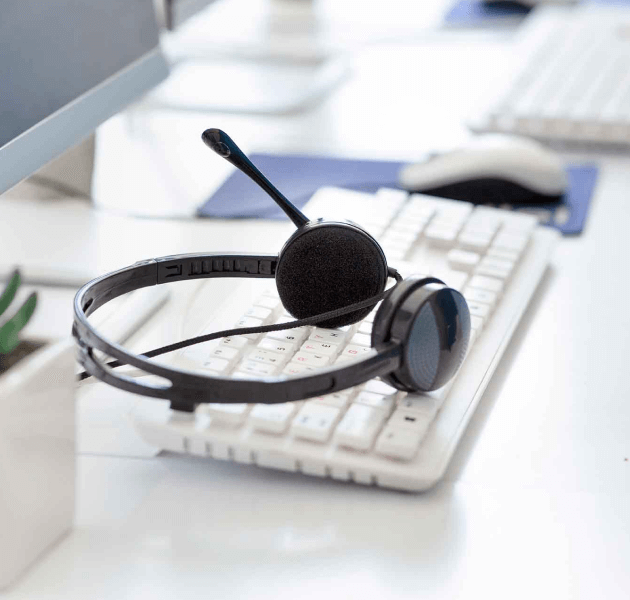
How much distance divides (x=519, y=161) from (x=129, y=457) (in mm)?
504

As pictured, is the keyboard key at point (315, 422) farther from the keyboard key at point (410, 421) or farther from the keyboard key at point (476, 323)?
the keyboard key at point (476, 323)

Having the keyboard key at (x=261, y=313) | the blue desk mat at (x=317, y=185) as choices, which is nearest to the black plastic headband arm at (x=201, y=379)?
the keyboard key at (x=261, y=313)

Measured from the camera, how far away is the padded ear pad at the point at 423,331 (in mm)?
518

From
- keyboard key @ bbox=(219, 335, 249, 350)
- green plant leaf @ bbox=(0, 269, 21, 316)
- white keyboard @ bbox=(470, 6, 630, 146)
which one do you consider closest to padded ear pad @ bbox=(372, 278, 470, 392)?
keyboard key @ bbox=(219, 335, 249, 350)

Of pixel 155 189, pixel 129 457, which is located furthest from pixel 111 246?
pixel 129 457

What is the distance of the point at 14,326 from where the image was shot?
0.54 metres

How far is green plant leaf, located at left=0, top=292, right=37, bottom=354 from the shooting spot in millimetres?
517

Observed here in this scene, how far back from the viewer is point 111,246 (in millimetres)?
791

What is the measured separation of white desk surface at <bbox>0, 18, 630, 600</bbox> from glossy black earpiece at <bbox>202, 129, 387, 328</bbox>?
0.36 feet

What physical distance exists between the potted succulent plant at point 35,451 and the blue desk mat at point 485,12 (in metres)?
1.17

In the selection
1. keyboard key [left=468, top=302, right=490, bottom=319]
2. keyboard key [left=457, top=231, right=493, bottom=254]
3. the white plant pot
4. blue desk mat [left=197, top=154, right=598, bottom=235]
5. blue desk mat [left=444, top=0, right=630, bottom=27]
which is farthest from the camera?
blue desk mat [left=444, top=0, right=630, bottom=27]

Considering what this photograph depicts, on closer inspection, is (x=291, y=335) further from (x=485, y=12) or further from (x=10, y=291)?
(x=485, y=12)

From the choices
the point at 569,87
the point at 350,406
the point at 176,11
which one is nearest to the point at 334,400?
the point at 350,406

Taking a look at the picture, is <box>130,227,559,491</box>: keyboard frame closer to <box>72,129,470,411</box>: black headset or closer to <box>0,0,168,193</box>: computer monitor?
<box>72,129,470,411</box>: black headset
